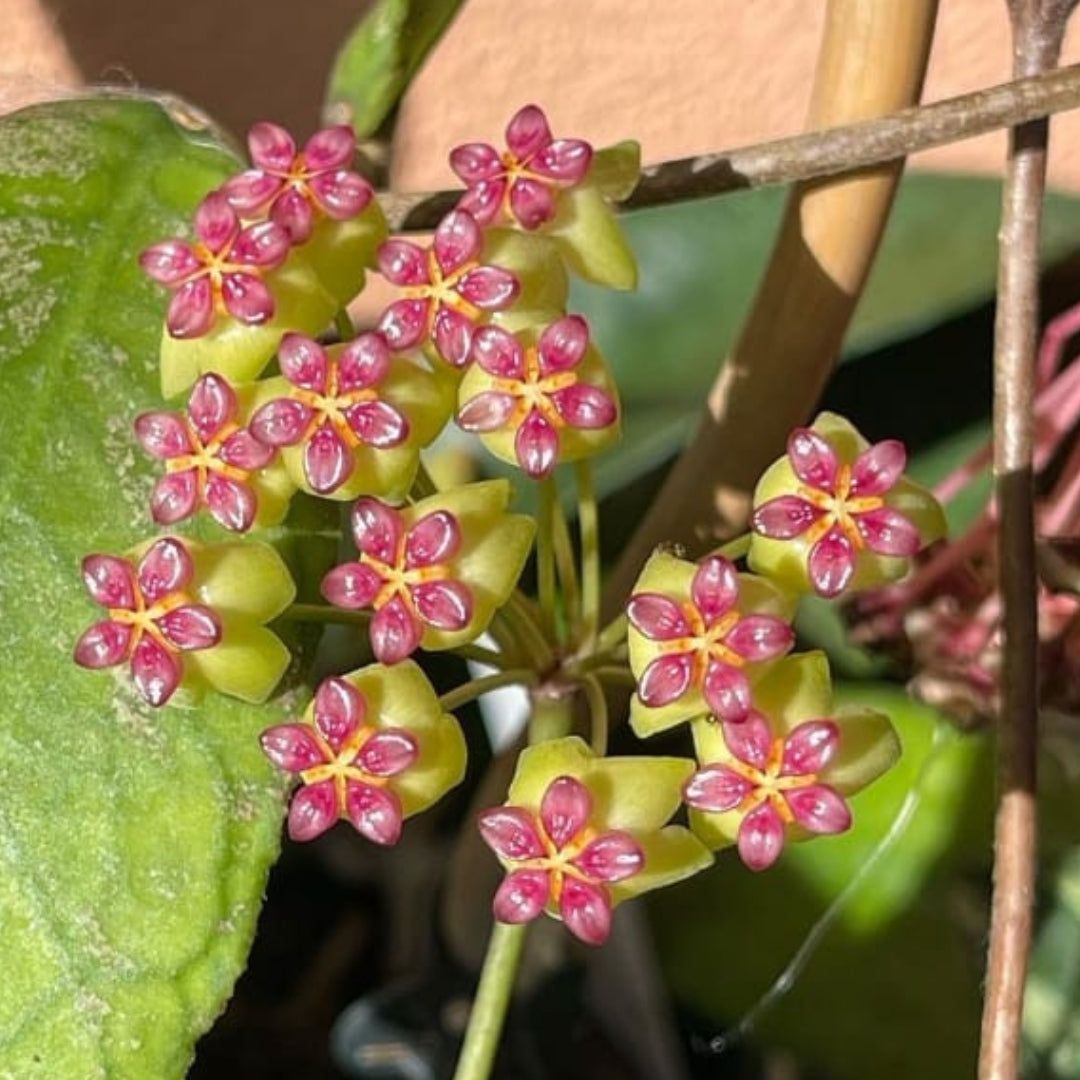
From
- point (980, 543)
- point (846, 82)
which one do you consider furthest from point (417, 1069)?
point (846, 82)

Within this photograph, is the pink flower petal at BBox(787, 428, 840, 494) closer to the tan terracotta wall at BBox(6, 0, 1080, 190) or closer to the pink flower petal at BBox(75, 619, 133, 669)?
the pink flower petal at BBox(75, 619, 133, 669)

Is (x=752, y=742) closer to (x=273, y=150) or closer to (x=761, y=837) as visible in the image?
(x=761, y=837)

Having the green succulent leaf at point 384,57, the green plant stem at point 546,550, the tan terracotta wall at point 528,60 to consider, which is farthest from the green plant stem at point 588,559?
the tan terracotta wall at point 528,60

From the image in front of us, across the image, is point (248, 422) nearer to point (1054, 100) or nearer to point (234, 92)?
point (1054, 100)

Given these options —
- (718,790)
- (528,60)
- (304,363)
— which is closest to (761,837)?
(718,790)

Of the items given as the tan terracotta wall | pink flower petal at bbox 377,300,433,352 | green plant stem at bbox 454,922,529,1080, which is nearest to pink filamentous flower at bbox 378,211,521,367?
pink flower petal at bbox 377,300,433,352
